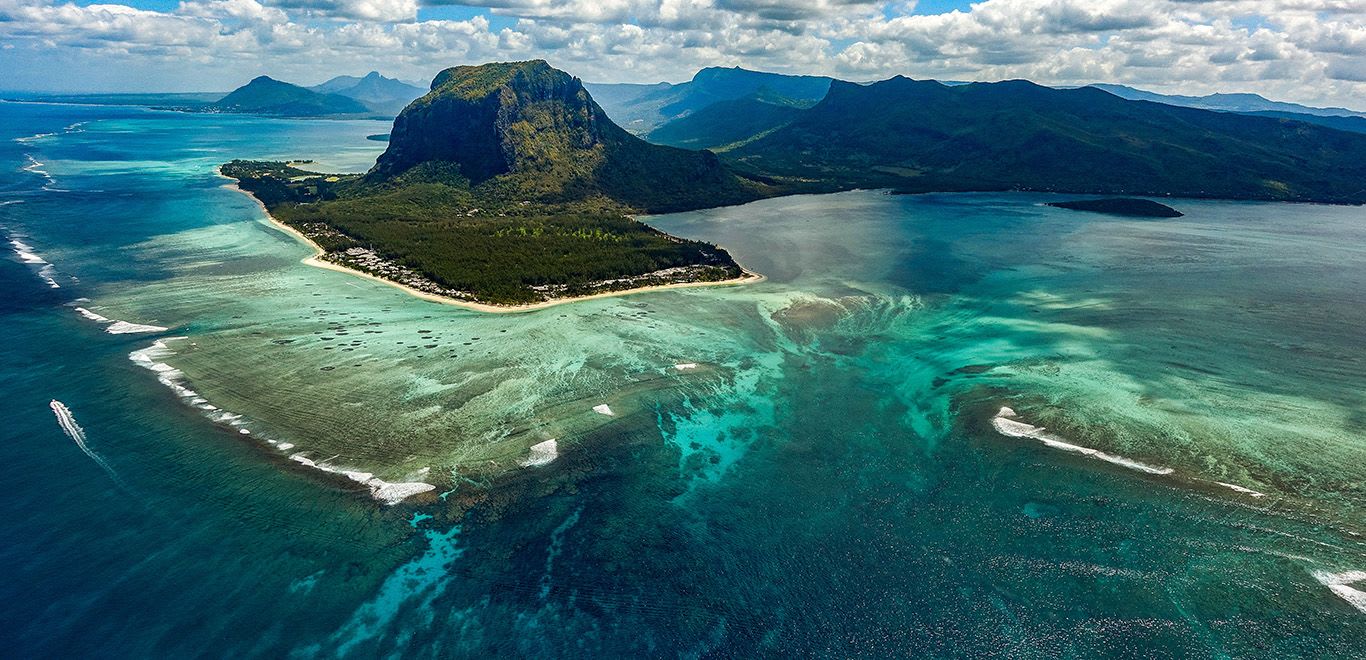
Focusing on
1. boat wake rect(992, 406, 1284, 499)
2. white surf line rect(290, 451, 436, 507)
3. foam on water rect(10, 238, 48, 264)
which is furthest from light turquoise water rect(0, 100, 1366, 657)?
foam on water rect(10, 238, 48, 264)

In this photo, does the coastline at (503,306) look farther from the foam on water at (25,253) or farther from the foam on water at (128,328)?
the foam on water at (25,253)

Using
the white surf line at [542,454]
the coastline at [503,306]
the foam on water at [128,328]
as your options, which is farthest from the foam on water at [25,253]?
the white surf line at [542,454]

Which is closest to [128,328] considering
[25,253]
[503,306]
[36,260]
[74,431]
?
[74,431]

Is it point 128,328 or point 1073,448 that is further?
point 128,328

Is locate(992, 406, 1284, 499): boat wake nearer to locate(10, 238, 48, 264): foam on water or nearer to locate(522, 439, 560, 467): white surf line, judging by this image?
locate(522, 439, 560, 467): white surf line

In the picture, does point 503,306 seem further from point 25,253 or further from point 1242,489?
point 25,253

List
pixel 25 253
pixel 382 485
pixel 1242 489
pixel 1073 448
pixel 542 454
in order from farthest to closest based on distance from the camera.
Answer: pixel 25 253 → pixel 1073 448 → pixel 542 454 → pixel 1242 489 → pixel 382 485
